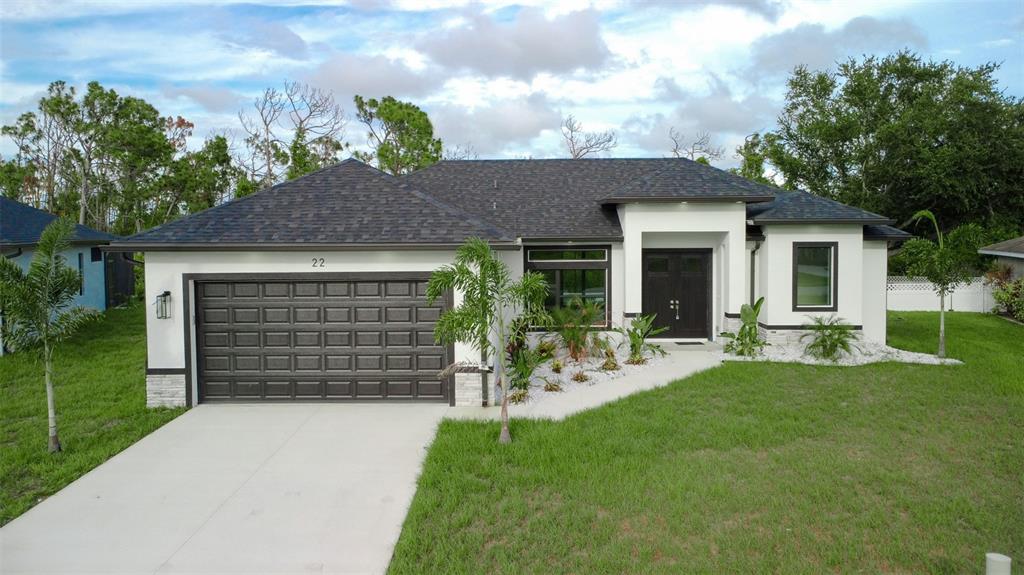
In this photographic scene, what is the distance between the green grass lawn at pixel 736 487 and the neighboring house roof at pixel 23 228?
42.3 ft

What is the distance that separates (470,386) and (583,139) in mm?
26701

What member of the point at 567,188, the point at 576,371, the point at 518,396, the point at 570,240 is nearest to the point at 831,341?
the point at 576,371

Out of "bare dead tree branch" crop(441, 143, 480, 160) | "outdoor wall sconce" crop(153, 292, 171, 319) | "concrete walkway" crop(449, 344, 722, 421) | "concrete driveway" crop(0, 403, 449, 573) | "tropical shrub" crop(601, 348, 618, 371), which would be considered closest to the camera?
"concrete driveway" crop(0, 403, 449, 573)

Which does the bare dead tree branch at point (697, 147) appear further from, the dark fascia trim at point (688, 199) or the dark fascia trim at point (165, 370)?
the dark fascia trim at point (165, 370)

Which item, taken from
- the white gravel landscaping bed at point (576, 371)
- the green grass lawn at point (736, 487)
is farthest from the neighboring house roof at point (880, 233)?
the white gravel landscaping bed at point (576, 371)

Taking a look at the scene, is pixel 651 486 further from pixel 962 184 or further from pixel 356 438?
pixel 962 184

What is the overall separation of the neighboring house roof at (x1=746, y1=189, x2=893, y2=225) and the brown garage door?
8294 millimetres

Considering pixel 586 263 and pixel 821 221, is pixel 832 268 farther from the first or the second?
pixel 586 263

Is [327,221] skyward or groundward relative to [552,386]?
skyward

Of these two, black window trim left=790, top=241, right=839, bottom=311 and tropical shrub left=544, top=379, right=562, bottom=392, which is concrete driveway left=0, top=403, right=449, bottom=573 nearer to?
tropical shrub left=544, top=379, right=562, bottom=392

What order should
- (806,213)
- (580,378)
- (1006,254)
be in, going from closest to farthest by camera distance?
1. (580,378)
2. (806,213)
3. (1006,254)

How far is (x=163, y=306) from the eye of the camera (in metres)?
9.91

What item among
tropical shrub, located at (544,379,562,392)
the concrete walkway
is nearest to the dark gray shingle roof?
the concrete walkway

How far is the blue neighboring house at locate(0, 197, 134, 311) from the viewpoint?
49.9ft
